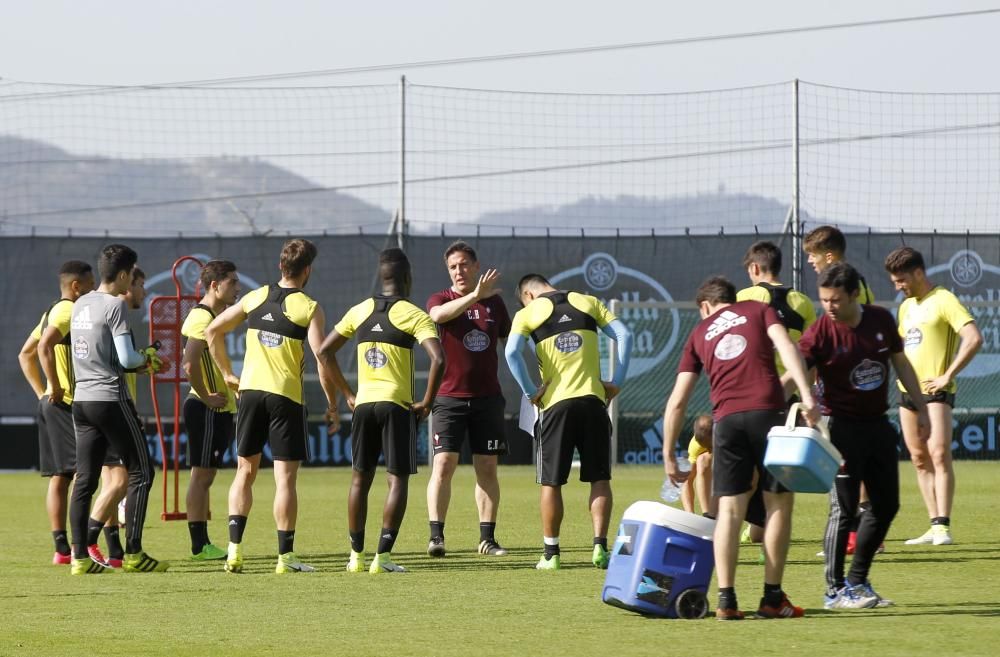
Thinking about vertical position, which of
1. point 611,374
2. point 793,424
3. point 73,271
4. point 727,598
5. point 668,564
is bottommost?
point 727,598

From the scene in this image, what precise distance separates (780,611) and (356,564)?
127 inches

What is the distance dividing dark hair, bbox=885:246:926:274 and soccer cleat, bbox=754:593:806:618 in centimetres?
320

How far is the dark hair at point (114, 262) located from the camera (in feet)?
31.6

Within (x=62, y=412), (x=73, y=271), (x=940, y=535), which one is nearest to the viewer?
(x=73, y=271)

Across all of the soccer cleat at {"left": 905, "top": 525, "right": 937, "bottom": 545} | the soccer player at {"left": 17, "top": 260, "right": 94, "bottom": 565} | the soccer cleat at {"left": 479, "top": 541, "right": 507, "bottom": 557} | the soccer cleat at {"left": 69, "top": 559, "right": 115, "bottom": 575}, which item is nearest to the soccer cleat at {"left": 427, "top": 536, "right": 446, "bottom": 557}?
the soccer cleat at {"left": 479, "top": 541, "right": 507, "bottom": 557}

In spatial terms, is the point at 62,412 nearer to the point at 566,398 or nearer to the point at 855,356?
the point at 566,398

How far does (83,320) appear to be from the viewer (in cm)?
971

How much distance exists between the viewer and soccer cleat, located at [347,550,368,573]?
31.9 ft

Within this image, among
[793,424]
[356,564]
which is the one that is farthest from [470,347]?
[793,424]

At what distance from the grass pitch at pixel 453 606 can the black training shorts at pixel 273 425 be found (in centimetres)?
75

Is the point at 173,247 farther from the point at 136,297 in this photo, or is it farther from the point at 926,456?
the point at 926,456

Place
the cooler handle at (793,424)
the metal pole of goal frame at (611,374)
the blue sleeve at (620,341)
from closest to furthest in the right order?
the cooler handle at (793,424), the blue sleeve at (620,341), the metal pole of goal frame at (611,374)

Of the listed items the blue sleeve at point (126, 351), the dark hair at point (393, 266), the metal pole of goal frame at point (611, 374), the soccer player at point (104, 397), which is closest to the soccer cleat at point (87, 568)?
the soccer player at point (104, 397)

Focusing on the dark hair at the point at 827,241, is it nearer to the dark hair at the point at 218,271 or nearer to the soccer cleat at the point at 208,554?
the dark hair at the point at 218,271
